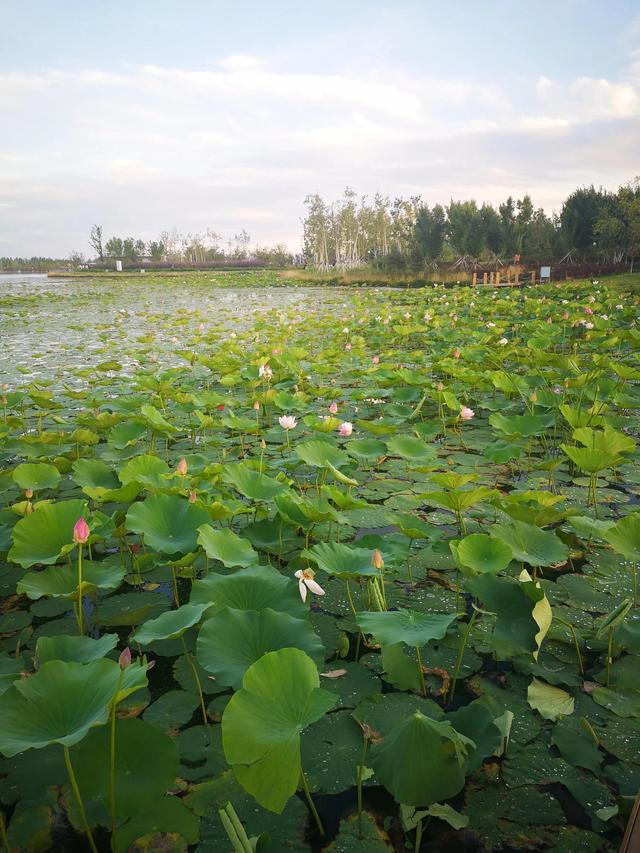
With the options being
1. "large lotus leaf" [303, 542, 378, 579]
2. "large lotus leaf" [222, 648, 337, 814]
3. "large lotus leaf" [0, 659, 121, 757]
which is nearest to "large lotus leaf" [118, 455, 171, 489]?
"large lotus leaf" [303, 542, 378, 579]

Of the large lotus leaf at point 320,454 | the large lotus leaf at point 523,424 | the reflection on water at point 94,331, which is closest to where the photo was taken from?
the large lotus leaf at point 320,454

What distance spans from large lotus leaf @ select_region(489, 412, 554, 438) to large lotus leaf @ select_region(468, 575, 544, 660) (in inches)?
47.2

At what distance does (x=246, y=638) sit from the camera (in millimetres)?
1057

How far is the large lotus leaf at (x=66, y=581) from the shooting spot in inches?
51.4

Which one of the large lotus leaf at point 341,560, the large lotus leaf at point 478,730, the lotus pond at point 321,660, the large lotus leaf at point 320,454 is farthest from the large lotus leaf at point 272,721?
the large lotus leaf at point 320,454

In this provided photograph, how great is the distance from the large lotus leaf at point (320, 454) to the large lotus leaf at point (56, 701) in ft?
3.85

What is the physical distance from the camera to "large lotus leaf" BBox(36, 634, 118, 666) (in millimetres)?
1021

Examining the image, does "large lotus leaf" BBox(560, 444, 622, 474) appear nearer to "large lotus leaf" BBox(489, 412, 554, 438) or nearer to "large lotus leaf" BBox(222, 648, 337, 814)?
"large lotus leaf" BBox(489, 412, 554, 438)

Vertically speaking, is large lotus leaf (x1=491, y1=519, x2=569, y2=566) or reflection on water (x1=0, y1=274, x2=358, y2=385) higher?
reflection on water (x1=0, y1=274, x2=358, y2=385)

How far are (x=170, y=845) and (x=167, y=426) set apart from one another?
1.84 metres

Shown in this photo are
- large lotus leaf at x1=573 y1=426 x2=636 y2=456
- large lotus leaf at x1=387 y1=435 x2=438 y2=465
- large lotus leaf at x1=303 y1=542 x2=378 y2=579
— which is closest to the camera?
large lotus leaf at x1=303 y1=542 x2=378 y2=579

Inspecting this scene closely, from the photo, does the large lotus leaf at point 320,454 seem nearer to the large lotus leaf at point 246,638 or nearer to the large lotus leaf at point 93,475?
the large lotus leaf at point 93,475

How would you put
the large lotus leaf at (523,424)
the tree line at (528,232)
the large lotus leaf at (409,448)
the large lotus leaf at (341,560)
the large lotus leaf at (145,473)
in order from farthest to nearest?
the tree line at (528,232) < the large lotus leaf at (523,424) < the large lotus leaf at (409,448) < the large lotus leaf at (145,473) < the large lotus leaf at (341,560)

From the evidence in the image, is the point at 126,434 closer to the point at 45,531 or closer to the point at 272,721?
the point at 45,531
